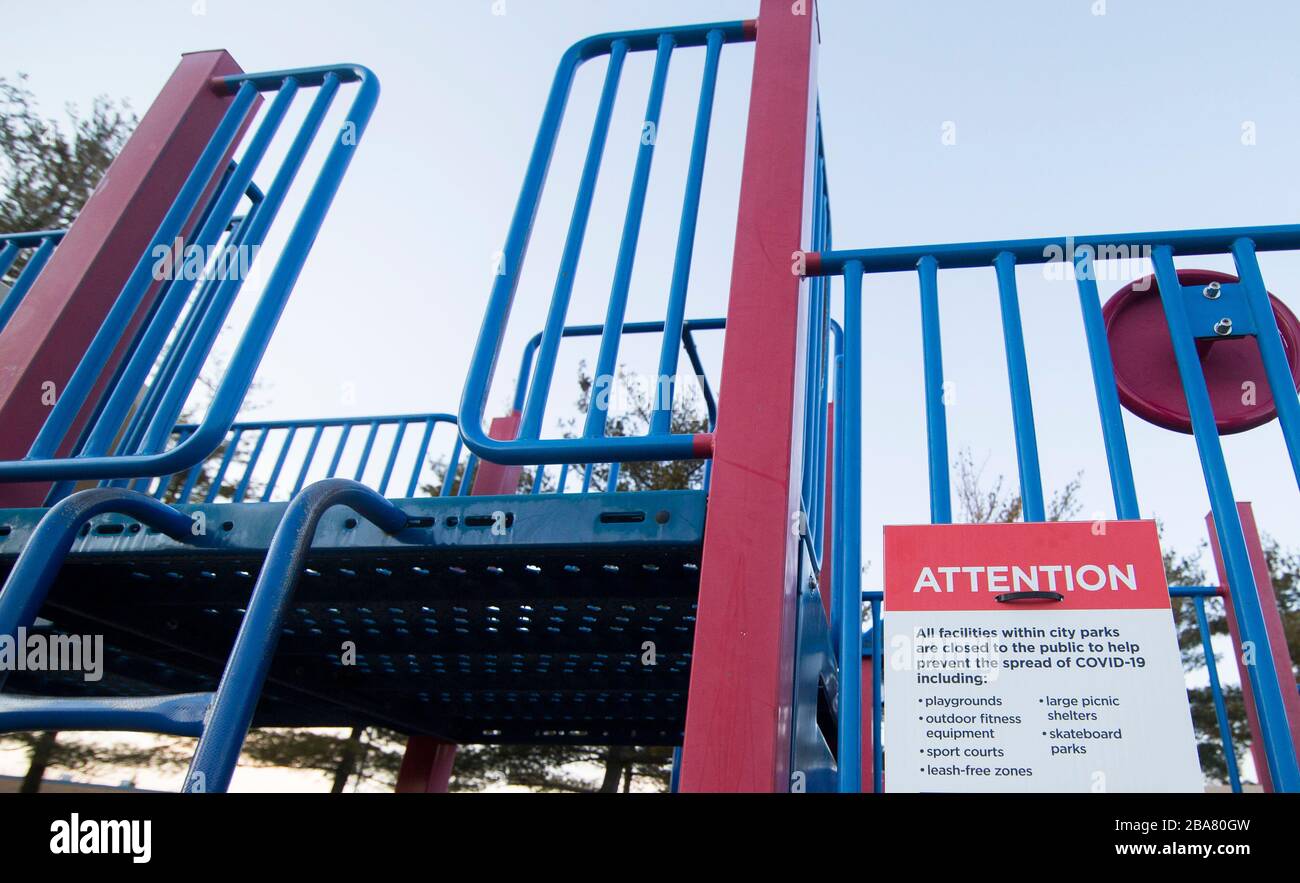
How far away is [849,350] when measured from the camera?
1479 millimetres

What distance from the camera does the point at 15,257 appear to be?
293 centimetres

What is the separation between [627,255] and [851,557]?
0.79 m

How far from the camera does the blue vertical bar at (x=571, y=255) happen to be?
1.61 metres

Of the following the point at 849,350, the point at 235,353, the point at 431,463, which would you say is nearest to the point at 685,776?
the point at 849,350

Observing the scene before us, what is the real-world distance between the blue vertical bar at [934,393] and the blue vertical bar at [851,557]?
11 cm

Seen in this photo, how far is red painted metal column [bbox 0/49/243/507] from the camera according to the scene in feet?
7.16

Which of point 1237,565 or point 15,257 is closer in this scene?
point 1237,565

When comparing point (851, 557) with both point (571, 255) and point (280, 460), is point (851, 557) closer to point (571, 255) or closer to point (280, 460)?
point (571, 255)

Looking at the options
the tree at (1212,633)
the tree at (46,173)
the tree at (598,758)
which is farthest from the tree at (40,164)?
the tree at (1212,633)

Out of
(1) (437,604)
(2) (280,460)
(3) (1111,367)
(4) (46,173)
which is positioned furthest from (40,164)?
(3) (1111,367)

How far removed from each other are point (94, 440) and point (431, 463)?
46.4 ft

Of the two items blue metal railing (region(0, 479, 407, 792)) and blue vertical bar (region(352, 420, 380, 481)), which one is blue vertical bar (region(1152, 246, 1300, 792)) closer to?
blue metal railing (region(0, 479, 407, 792))

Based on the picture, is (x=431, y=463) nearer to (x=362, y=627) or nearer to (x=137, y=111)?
(x=137, y=111)

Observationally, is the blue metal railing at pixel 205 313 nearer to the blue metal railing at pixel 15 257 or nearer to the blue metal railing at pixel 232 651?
the blue metal railing at pixel 232 651
